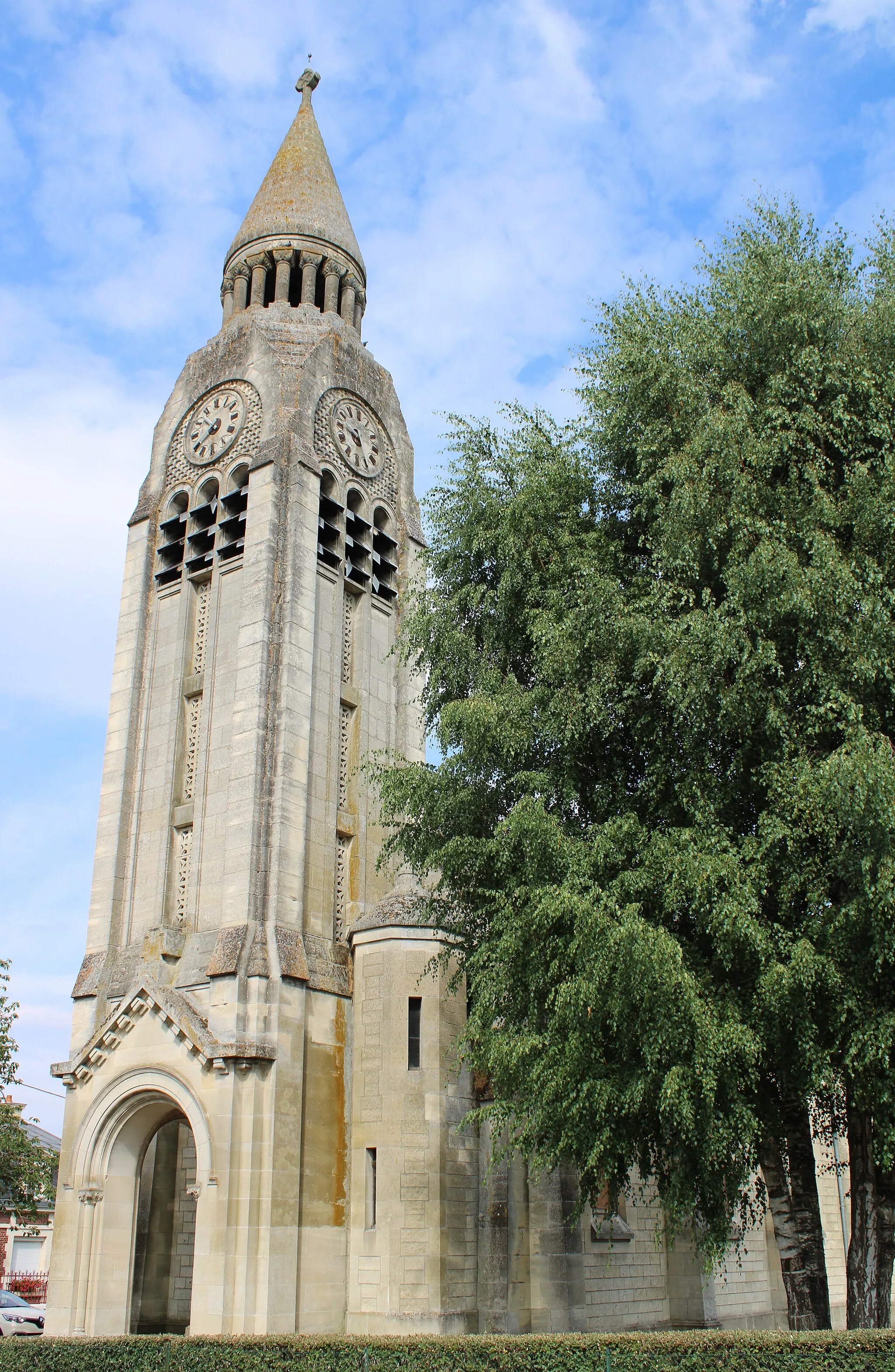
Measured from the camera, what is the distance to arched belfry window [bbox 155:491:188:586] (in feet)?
91.2

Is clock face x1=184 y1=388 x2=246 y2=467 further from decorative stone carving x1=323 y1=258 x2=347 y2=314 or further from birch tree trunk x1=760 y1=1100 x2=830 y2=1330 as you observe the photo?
birch tree trunk x1=760 y1=1100 x2=830 y2=1330

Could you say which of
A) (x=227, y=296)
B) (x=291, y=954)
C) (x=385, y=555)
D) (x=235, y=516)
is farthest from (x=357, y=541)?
(x=291, y=954)

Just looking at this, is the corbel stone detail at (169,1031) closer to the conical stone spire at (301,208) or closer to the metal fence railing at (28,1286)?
the conical stone spire at (301,208)

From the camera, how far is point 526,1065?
47.2 ft

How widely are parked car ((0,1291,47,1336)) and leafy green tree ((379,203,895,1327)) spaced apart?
20.3 metres

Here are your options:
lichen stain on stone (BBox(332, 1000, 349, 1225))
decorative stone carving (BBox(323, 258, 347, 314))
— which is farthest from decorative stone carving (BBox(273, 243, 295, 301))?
lichen stain on stone (BBox(332, 1000, 349, 1225))

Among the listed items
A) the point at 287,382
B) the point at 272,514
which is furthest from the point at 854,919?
the point at 287,382

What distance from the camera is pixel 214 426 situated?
28656 mm

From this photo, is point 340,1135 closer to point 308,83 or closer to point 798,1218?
point 798,1218

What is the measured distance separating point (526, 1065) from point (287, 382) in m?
18.7

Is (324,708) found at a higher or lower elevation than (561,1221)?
higher

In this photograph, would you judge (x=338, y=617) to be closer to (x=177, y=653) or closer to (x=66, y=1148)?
(x=177, y=653)

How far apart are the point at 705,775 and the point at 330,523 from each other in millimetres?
15268

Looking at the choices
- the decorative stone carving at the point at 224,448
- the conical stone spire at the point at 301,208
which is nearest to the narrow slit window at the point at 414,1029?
the decorative stone carving at the point at 224,448
